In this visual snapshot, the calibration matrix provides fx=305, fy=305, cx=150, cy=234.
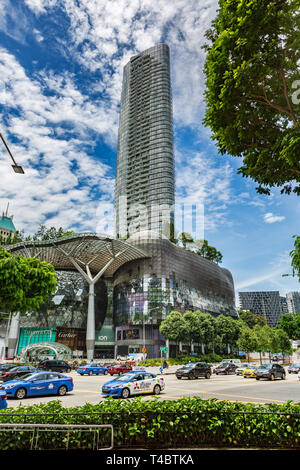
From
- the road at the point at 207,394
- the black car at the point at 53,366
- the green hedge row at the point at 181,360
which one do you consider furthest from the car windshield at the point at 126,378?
the green hedge row at the point at 181,360

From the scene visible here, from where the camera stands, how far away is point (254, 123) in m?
11.3

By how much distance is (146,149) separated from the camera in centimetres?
15738

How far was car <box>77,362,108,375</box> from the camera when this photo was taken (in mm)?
36000

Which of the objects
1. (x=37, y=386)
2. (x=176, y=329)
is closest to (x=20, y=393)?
(x=37, y=386)

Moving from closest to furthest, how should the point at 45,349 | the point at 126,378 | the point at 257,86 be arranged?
1. the point at 257,86
2. the point at 126,378
3. the point at 45,349

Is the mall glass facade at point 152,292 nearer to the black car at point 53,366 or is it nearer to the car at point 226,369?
the car at point 226,369

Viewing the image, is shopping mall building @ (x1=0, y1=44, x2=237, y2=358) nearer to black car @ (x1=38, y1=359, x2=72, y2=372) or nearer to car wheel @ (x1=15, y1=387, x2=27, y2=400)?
black car @ (x1=38, y1=359, x2=72, y2=372)

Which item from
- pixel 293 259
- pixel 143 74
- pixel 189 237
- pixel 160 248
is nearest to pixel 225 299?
pixel 189 237

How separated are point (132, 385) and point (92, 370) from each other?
22629 mm

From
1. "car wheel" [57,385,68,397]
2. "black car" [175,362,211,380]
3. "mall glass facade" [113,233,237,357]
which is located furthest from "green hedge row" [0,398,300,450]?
"mall glass facade" [113,233,237,357]

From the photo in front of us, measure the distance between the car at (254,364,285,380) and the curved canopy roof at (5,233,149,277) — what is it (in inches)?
1665

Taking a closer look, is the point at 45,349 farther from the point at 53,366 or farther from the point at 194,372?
the point at 194,372
